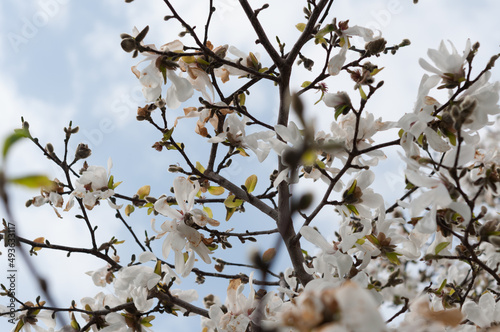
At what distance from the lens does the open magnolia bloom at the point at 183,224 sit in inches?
59.7

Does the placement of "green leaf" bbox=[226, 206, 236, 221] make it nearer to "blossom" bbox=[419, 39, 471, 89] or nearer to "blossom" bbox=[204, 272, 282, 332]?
"blossom" bbox=[204, 272, 282, 332]

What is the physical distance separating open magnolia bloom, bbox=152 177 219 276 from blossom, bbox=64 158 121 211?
0.41 meters

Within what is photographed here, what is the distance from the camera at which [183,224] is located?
153 centimetres

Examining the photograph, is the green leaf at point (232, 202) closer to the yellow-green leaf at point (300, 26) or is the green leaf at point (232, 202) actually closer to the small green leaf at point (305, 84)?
the small green leaf at point (305, 84)

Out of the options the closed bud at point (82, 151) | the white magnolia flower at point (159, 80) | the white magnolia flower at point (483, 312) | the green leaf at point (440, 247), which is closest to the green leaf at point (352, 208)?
the green leaf at point (440, 247)

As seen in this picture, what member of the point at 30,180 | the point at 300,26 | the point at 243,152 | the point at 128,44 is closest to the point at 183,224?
the point at 243,152

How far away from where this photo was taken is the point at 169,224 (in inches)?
59.6

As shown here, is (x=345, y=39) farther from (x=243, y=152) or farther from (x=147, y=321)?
(x=147, y=321)

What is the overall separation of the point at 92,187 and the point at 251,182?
68cm

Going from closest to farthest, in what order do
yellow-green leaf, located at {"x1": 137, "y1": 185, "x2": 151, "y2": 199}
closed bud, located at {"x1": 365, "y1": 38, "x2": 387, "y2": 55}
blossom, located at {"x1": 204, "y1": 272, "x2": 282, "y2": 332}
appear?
1. blossom, located at {"x1": 204, "y1": 272, "x2": 282, "y2": 332}
2. closed bud, located at {"x1": 365, "y1": 38, "x2": 387, "y2": 55}
3. yellow-green leaf, located at {"x1": 137, "y1": 185, "x2": 151, "y2": 199}

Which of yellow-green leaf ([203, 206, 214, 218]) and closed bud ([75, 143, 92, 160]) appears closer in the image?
yellow-green leaf ([203, 206, 214, 218])

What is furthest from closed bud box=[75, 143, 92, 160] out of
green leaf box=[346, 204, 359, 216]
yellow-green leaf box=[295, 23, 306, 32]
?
green leaf box=[346, 204, 359, 216]

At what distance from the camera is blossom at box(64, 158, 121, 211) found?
1804 millimetres

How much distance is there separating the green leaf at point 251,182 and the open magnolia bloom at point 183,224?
0.84 ft
